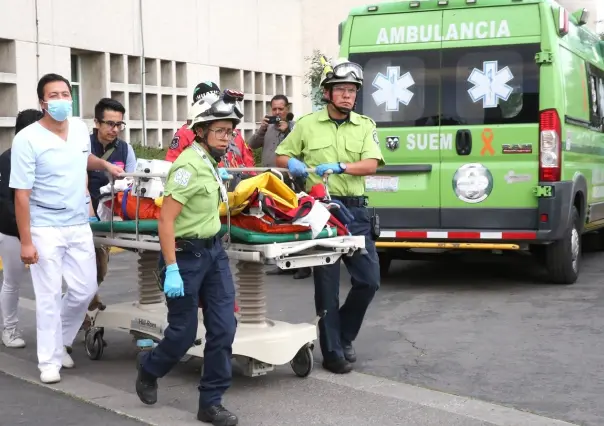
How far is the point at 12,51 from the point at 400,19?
19.5ft

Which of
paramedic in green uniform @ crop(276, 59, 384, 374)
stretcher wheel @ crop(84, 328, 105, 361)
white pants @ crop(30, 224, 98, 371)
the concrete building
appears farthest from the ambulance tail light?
the concrete building

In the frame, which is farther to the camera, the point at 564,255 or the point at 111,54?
the point at 111,54

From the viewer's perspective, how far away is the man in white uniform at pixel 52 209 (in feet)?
20.7

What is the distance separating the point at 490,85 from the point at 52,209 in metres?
4.89

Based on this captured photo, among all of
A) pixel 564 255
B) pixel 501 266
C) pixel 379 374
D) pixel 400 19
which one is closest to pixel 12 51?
pixel 400 19

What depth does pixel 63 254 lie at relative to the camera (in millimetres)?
6574

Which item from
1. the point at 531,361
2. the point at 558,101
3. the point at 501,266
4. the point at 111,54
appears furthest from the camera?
the point at 111,54

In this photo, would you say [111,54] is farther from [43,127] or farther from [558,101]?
[43,127]

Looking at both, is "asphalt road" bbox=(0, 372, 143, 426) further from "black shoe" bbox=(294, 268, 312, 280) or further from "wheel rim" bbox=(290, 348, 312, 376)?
"black shoe" bbox=(294, 268, 312, 280)

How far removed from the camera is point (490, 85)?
989cm

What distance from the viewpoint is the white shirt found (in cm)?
633

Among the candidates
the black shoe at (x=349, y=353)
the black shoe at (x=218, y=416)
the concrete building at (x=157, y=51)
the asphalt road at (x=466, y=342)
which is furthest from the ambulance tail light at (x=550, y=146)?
the concrete building at (x=157, y=51)

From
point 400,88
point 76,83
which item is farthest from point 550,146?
point 76,83

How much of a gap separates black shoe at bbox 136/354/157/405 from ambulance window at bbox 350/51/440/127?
5.12m
